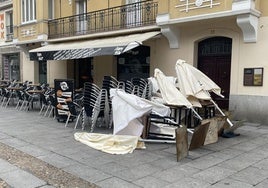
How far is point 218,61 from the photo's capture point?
36.8ft

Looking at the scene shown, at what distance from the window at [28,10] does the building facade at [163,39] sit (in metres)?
0.15

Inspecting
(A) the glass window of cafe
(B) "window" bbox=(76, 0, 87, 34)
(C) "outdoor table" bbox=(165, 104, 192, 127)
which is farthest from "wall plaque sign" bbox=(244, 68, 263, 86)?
(A) the glass window of cafe

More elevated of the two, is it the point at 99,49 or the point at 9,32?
the point at 9,32

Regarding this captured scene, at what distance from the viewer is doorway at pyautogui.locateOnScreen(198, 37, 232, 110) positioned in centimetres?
1095

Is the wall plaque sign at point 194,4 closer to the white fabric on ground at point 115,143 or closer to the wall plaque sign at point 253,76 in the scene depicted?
the wall plaque sign at point 253,76

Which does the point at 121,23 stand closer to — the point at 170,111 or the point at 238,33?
the point at 238,33

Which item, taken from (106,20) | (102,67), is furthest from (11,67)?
(106,20)

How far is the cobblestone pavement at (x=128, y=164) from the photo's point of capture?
484 cm

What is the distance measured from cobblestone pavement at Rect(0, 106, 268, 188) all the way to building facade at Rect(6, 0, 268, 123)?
9.11ft

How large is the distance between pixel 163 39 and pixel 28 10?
10199 mm

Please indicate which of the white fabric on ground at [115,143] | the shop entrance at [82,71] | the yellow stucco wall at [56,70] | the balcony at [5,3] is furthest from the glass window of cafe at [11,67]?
the white fabric on ground at [115,143]

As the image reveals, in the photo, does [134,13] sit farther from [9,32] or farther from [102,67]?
[9,32]

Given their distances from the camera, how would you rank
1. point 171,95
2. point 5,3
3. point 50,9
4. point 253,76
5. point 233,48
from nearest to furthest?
point 171,95 < point 253,76 < point 233,48 < point 50,9 < point 5,3

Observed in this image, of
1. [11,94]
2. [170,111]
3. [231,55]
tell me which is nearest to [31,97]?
[11,94]
